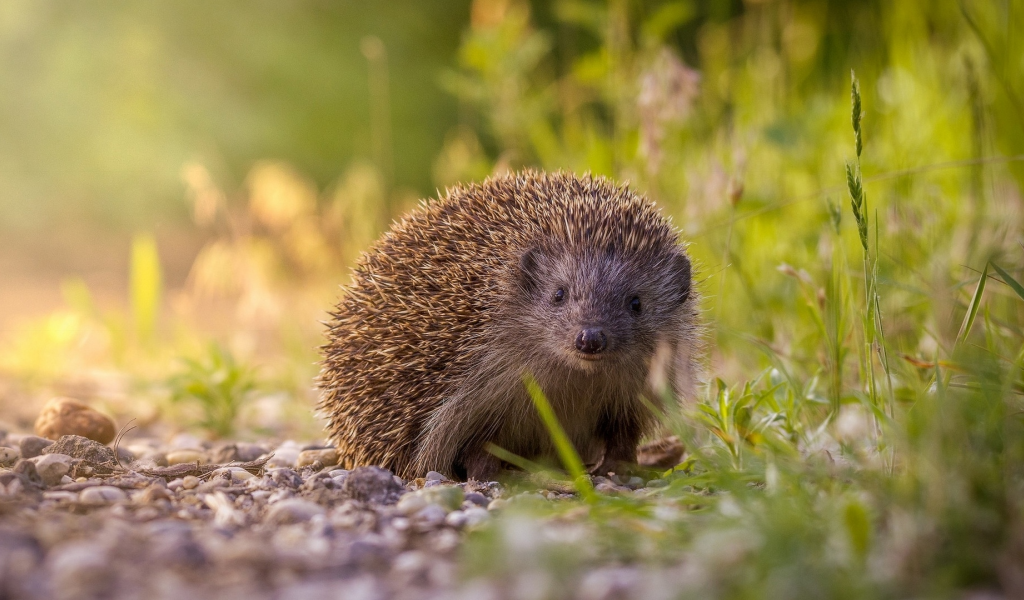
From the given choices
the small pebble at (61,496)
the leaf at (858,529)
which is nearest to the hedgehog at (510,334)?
the small pebble at (61,496)

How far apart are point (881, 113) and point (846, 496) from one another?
17.2 ft

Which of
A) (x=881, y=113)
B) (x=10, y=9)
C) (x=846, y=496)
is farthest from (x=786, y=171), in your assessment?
(x=10, y=9)

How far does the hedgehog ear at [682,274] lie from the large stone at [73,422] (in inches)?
101

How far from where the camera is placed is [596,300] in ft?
12.6

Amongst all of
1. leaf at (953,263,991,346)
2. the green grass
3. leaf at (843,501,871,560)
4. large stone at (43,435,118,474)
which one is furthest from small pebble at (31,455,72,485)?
leaf at (953,263,991,346)

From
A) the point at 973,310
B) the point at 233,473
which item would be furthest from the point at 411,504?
the point at 973,310

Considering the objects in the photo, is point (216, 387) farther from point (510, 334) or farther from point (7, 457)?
point (510, 334)

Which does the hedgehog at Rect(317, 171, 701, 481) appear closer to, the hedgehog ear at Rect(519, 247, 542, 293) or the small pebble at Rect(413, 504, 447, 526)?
the hedgehog ear at Rect(519, 247, 542, 293)

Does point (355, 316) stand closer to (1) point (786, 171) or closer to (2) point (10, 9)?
(1) point (786, 171)

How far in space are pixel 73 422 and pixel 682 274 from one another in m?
2.71

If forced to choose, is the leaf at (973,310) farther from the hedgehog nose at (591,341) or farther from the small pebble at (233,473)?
the small pebble at (233,473)

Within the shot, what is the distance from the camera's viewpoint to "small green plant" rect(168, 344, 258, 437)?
4539 millimetres

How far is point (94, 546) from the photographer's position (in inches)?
81.7

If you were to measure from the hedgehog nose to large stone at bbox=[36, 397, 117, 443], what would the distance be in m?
2.09
